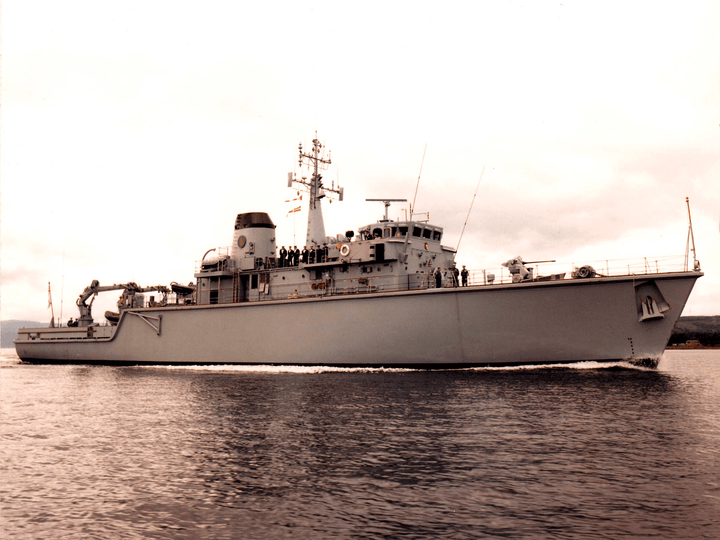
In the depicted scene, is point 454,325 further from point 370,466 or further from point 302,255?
point 370,466

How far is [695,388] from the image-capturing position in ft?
58.5

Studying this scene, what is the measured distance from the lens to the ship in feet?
65.8

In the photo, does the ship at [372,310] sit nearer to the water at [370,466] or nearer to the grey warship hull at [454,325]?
the grey warship hull at [454,325]

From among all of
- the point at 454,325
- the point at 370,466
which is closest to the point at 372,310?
the point at 454,325

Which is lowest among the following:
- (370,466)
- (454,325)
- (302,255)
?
(370,466)

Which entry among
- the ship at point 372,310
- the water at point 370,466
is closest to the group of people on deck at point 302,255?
the ship at point 372,310

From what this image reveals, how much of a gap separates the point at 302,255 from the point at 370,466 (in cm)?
2051

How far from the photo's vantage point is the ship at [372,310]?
65.8 feet

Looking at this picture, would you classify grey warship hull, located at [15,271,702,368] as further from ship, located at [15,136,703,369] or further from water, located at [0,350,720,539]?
water, located at [0,350,720,539]

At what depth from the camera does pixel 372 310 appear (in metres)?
23.8

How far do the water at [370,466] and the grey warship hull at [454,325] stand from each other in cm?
486

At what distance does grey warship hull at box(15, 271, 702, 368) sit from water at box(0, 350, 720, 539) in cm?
486

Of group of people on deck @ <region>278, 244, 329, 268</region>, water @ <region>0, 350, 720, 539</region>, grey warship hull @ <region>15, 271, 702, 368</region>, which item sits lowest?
water @ <region>0, 350, 720, 539</region>

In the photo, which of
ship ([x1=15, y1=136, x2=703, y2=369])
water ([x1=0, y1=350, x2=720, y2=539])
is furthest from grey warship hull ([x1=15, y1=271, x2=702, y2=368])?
water ([x1=0, y1=350, x2=720, y2=539])
